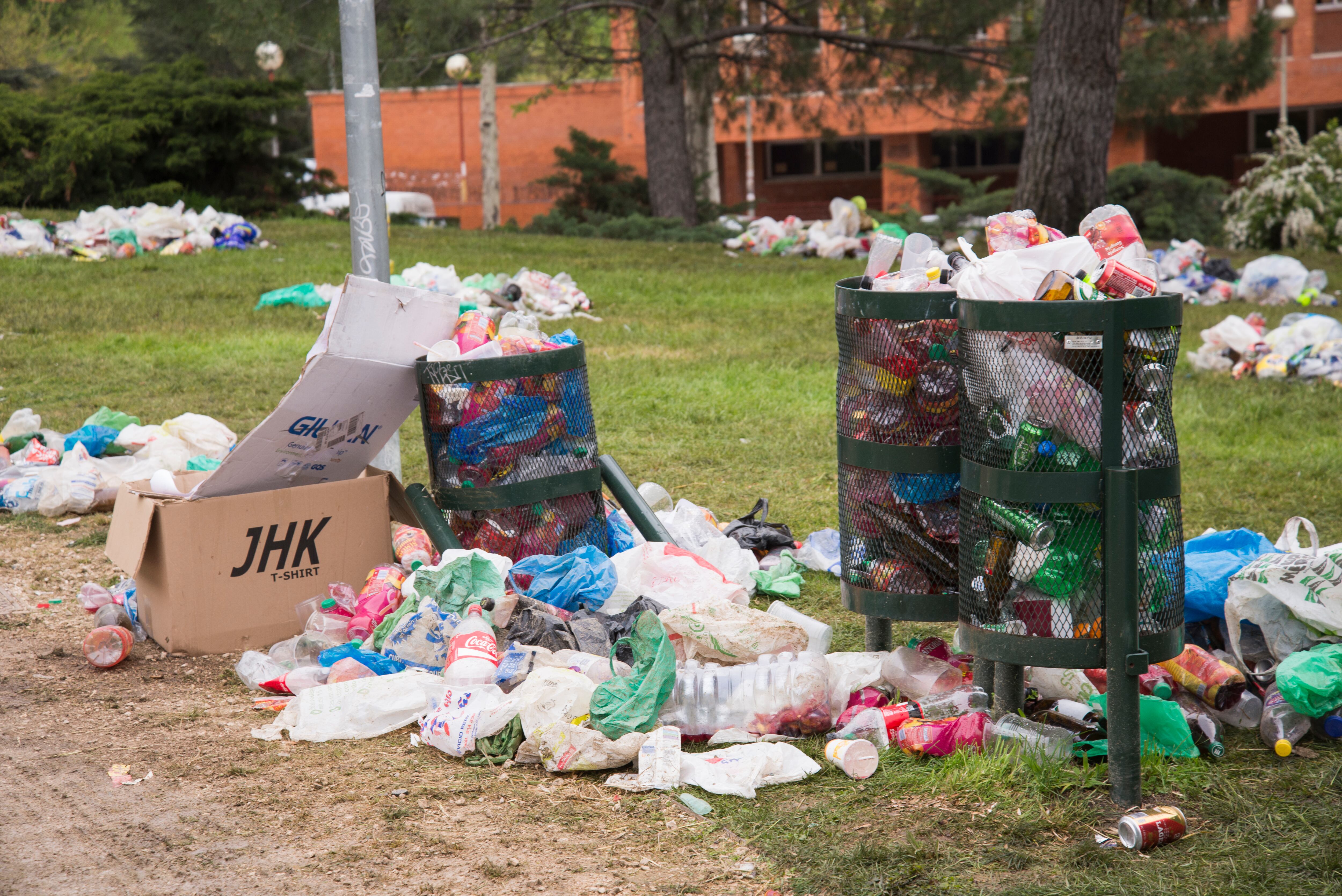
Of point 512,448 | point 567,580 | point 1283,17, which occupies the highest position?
point 1283,17

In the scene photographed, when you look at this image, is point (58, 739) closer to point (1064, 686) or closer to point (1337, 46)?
point (1064, 686)

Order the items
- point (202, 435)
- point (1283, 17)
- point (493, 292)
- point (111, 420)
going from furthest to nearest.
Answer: point (1283, 17) → point (493, 292) → point (111, 420) → point (202, 435)

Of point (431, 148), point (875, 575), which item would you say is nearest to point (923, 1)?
point (875, 575)

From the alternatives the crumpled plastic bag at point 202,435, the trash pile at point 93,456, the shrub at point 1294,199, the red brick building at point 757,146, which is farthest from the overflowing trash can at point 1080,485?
the red brick building at point 757,146

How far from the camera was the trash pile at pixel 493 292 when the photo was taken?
10070mm

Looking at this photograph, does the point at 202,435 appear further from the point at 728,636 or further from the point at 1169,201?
the point at 1169,201

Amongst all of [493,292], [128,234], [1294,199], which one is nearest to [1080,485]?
[493,292]

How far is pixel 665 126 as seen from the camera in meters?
17.1

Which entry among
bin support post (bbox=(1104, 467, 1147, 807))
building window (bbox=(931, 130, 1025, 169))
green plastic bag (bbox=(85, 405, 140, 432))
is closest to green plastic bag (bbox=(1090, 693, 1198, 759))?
bin support post (bbox=(1104, 467, 1147, 807))

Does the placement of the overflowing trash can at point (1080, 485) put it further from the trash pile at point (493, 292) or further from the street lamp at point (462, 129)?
the street lamp at point (462, 129)

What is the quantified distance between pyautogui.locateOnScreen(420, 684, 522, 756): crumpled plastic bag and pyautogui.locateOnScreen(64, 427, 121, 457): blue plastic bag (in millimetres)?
3454

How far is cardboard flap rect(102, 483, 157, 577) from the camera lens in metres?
3.77

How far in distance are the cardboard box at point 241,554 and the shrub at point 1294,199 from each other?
15172 millimetres

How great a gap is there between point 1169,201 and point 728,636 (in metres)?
17.3
